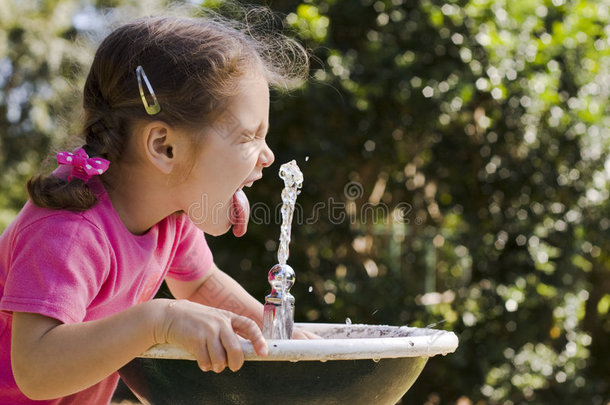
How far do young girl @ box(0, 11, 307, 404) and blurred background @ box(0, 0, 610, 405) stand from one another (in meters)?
1.36

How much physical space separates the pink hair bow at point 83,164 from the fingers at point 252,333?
1.57ft

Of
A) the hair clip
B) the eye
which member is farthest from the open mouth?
the hair clip

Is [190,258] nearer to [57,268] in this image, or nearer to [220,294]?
[220,294]

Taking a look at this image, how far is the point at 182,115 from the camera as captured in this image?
4.92ft

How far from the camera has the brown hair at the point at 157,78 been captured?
1502mm

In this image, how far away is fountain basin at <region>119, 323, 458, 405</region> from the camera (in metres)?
1.19

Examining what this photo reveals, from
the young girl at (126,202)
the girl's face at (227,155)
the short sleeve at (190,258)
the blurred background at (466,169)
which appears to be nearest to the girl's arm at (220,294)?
the short sleeve at (190,258)

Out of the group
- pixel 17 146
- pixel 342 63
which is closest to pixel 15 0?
pixel 17 146

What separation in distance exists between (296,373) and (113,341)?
300 millimetres

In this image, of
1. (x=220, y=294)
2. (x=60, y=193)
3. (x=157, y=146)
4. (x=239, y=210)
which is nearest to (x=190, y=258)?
(x=220, y=294)

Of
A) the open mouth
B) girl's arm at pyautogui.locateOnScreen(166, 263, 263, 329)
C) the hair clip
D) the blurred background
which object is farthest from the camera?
the blurred background

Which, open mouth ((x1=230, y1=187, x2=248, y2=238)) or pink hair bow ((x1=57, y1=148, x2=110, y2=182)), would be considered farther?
open mouth ((x1=230, y1=187, x2=248, y2=238))

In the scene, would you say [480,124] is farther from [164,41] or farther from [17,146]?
[17,146]

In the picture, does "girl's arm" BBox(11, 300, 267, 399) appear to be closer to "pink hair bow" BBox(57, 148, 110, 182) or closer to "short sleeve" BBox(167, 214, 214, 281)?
"pink hair bow" BBox(57, 148, 110, 182)
